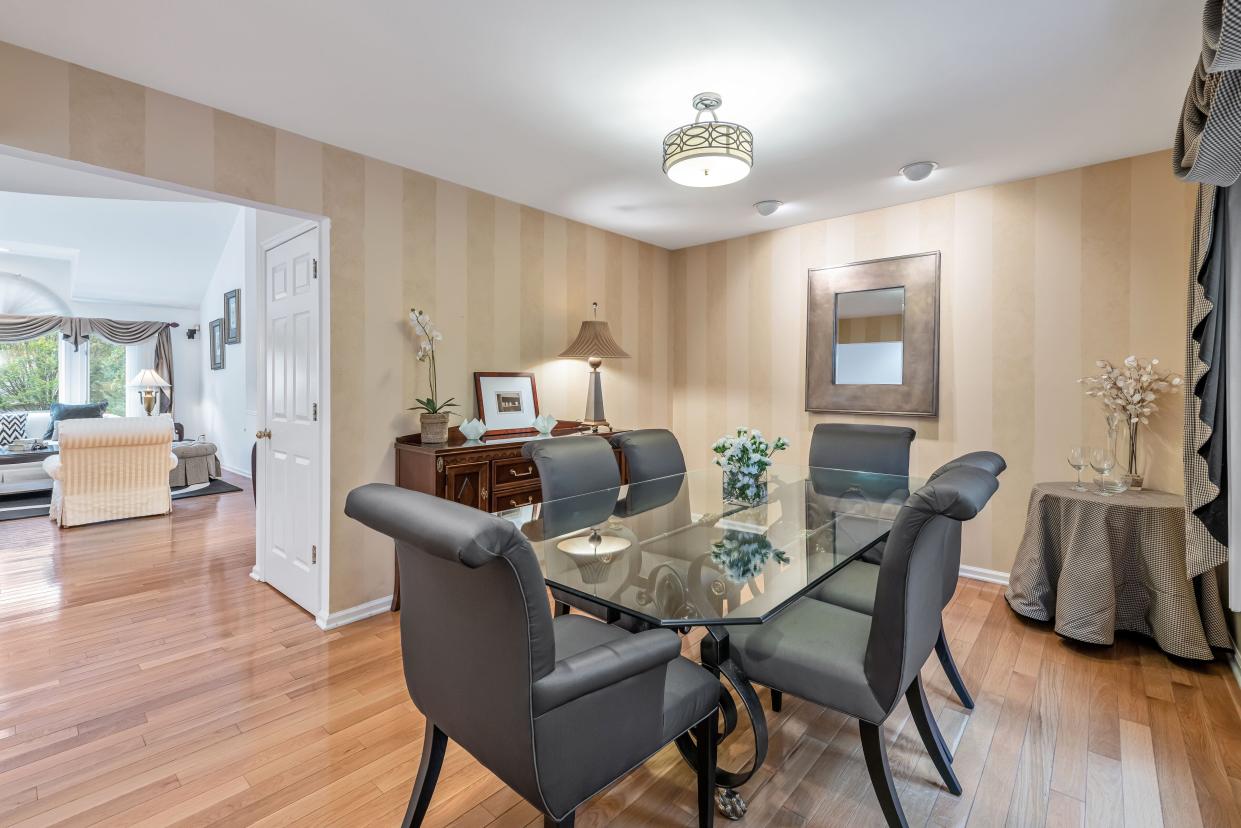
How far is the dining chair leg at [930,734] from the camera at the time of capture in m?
1.65

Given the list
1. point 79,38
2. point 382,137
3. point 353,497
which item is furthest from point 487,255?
point 353,497

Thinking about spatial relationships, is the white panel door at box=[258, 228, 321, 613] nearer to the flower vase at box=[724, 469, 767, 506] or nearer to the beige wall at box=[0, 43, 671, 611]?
the beige wall at box=[0, 43, 671, 611]

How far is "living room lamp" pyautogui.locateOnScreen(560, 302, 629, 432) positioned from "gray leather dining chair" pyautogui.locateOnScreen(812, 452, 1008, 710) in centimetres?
215

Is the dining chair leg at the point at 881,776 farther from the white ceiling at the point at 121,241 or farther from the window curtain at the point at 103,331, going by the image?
the window curtain at the point at 103,331

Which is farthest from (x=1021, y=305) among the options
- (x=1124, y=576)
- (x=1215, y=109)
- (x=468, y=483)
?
(x=468, y=483)

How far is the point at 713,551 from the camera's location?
5.83 ft

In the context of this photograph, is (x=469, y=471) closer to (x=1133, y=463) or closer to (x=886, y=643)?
(x=886, y=643)

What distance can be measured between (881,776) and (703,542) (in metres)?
0.77

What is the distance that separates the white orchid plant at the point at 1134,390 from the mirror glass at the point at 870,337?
1.05 m

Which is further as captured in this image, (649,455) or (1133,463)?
(649,455)

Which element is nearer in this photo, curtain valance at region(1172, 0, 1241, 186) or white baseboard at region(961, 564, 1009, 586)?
curtain valance at region(1172, 0, 1241, 186)

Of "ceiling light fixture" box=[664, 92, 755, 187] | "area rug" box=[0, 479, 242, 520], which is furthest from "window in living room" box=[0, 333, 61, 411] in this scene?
"ceiling light fixture" box=[664, 92, 755, 187]

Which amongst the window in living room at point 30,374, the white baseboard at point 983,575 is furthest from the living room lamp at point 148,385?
the white baseboard at point 983,575

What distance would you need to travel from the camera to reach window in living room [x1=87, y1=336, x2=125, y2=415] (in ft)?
28.2
